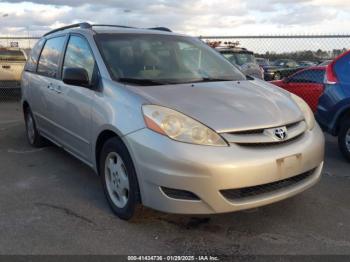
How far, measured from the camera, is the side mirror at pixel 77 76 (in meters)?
4.38

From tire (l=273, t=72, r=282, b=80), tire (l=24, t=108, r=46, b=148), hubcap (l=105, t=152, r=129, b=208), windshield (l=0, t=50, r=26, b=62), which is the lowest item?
tire (l=273, t=72, r=282, b=80)

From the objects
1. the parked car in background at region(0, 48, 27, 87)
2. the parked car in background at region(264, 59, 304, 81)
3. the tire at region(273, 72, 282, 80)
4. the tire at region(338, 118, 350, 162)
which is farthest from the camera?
the tire at region(273, 72, 282, 80)

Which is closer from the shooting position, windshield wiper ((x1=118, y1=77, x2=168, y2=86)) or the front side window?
windshield wiper ((x1=118, y1=77, x2=168, y2=86))

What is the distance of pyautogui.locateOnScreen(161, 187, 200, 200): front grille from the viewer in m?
3.51

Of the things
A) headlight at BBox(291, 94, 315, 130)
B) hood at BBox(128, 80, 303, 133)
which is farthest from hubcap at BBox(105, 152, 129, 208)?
headlight at BBox(291, 94, 315, 130)

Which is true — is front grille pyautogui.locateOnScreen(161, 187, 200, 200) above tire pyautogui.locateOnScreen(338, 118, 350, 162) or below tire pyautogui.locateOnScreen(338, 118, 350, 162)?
above

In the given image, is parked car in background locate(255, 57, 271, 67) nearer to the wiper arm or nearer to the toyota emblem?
the wiper arm

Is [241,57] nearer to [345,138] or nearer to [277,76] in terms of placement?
[345,138]

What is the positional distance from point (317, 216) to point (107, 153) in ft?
6.46

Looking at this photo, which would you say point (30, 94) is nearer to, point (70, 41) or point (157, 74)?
point (70, 41)

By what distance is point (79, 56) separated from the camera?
4977 mm

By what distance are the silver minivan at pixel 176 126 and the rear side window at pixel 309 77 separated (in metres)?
5.51

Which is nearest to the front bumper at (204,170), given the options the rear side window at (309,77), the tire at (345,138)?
the tire at (345,138)

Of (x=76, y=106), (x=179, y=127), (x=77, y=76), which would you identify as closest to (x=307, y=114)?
(x=179, y=127)
